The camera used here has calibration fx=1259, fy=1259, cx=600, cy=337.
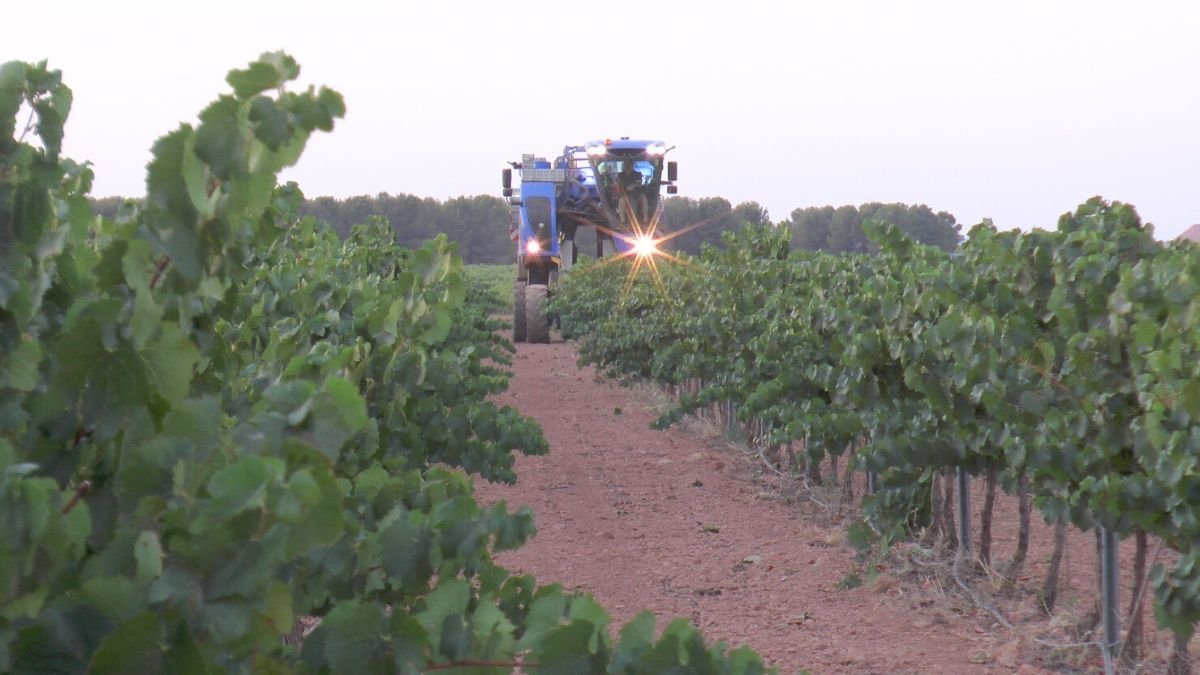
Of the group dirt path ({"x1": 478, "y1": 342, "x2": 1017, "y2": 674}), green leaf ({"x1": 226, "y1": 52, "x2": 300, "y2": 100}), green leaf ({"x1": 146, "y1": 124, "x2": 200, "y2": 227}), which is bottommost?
dirt path ({"x1": 478, "y1": 342, "x2": 1017, "y2": 674})

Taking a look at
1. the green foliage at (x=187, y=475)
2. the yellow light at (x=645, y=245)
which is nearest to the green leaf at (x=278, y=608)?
the green foliage at (x=187, y=475)

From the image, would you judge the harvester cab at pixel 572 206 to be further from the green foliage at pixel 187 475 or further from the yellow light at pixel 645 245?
the green foliage at pixel 187 475

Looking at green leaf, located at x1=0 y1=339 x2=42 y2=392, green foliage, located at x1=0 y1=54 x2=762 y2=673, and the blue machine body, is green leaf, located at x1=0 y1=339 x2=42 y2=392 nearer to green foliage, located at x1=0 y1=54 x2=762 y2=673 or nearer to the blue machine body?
green foliage, located at x1=0 y1=54 x2=762 y2=673

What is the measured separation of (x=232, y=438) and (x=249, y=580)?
0.14 m

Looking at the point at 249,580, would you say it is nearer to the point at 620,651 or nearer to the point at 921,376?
the point at 620,651

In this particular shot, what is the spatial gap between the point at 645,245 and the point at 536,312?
157 inches

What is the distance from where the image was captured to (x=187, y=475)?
1112mm

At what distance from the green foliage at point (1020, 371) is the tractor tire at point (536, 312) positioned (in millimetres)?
13459

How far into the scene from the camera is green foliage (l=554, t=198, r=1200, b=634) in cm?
423

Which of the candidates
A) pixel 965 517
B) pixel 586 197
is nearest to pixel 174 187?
pixel 965 517

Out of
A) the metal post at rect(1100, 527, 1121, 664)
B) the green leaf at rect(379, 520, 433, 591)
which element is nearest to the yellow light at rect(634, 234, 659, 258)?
the metal post at rect(1100, 527, 1121, 664)

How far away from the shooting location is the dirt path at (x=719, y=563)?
232 inches

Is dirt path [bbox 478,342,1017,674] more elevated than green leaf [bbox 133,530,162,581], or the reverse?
green leaf [bbox 133,530,162,581]

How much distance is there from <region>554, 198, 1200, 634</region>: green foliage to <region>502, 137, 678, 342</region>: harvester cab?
11.8 m
